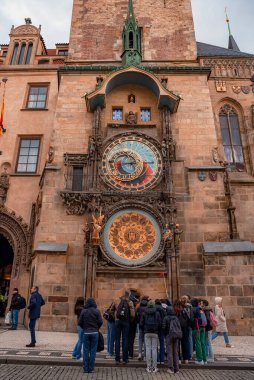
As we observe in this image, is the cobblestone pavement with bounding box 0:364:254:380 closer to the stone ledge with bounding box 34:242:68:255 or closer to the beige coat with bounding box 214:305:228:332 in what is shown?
the beige coat with bounding box 214:305:228:332

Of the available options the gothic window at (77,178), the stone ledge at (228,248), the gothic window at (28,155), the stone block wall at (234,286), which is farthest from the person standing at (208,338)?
the gothic window at (28,155)

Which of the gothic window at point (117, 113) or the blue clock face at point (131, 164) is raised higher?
the gothic window at point (117, 113)

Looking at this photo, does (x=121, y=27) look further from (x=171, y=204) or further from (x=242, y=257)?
(x=242, y=257)

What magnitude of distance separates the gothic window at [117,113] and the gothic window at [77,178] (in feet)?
9.24

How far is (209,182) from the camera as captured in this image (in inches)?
484

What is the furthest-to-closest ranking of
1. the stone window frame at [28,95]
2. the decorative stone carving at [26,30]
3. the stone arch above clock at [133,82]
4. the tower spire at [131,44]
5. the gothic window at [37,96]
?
the decorative stone carving at [26,30]
the gothic window at [37,96]
the stone window frame at [28,95]
the tower spire at [131,44]
the stone arch above clock at [133,82]

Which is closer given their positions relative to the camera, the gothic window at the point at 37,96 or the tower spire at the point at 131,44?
the tower spire at the point at 131,44

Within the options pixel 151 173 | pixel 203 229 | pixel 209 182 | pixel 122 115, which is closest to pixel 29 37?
pixel 122 115

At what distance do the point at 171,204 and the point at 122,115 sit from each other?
471 centimetres

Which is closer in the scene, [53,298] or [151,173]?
[53,298]

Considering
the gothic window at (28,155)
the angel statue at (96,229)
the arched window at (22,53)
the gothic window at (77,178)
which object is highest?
the arched window at (22,53)

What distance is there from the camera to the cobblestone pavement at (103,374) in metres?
5.25

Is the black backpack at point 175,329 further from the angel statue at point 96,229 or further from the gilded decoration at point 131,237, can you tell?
the angel statue at point 96,229

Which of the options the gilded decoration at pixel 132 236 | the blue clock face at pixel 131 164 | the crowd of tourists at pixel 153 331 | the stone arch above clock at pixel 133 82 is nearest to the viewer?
the crowd of tourists at pixel 153 331
